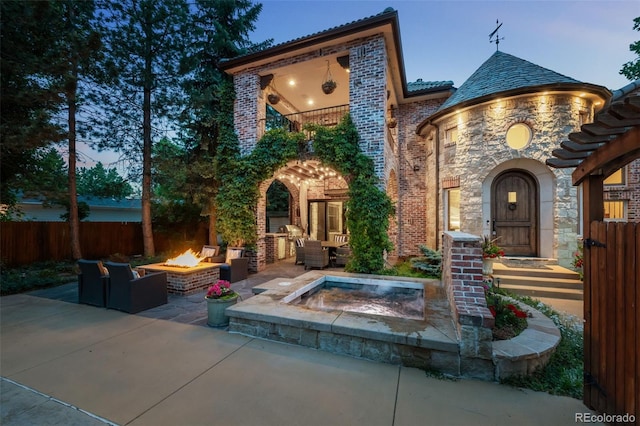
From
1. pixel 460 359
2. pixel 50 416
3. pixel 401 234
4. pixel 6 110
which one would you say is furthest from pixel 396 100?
pixel 6 110

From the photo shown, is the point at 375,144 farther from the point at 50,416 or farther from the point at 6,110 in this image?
the point at 6,110

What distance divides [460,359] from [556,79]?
8.24m

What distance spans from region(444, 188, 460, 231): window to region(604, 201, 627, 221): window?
4.11 metres

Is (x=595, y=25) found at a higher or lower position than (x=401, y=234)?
higher

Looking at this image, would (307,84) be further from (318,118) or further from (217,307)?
(217,307)

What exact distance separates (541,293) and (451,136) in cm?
509

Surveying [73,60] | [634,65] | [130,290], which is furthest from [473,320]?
[634,65]

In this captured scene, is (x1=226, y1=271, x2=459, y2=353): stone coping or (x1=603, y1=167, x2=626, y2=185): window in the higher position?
(x1=603, y1=167, x2=626, y2=185): window

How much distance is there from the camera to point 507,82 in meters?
7.13

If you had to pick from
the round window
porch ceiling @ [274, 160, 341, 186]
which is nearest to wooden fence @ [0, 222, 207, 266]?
porch ceiling @ [274, 160, 341, 186]

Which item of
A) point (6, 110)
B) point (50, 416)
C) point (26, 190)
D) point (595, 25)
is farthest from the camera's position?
point (26, 190)

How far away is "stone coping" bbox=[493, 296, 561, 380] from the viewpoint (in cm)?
246

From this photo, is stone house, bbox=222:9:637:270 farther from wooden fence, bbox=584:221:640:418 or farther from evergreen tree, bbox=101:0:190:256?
wooden fence, bbox=584:221:640:418

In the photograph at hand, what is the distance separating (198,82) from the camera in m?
9.88
